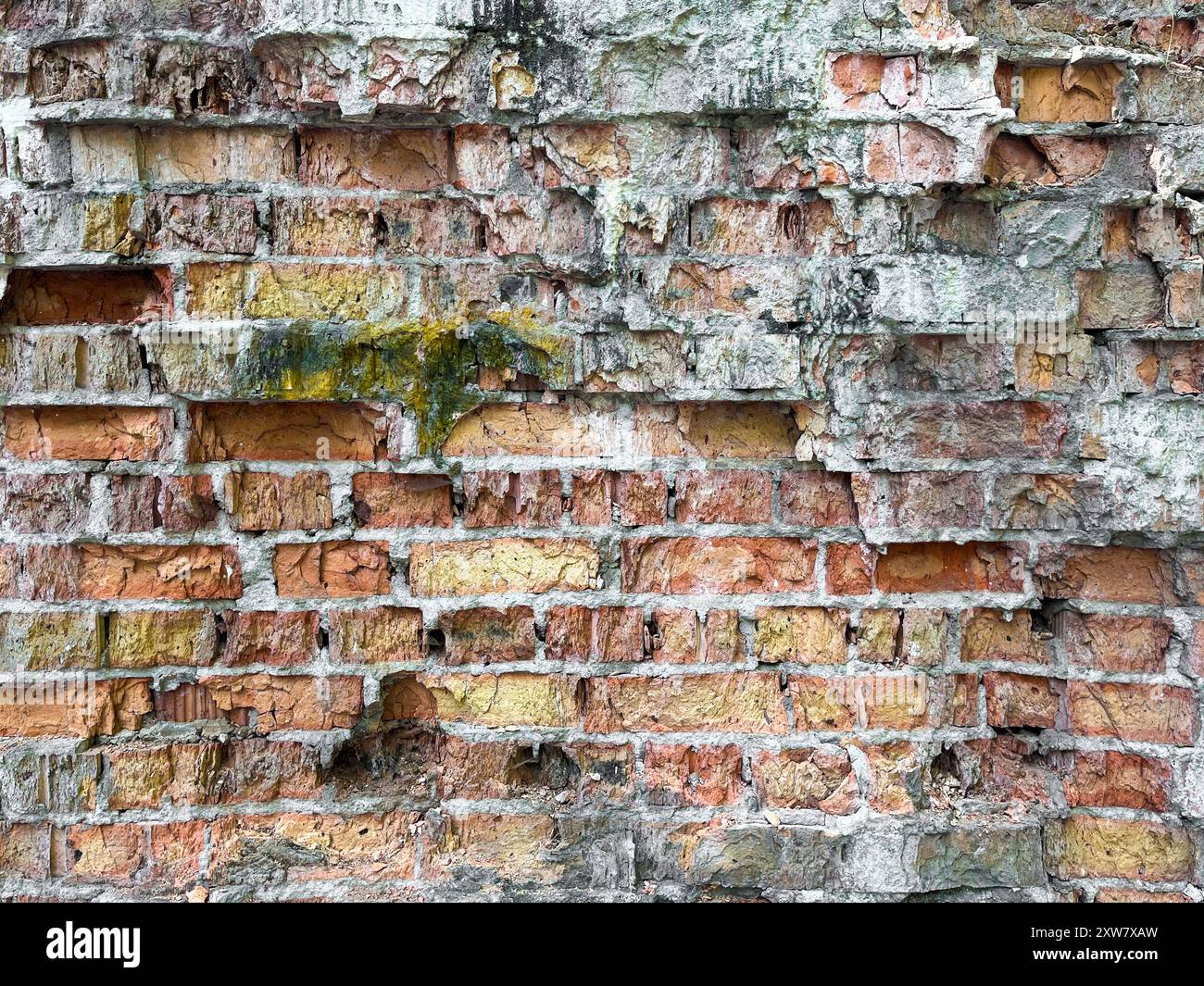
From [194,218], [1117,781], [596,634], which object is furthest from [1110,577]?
[194,218]

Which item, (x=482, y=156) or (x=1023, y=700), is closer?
(x=482, y=156)

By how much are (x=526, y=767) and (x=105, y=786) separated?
0.84 m

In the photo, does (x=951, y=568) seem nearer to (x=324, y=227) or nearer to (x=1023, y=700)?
→ (x=1023, y=700)

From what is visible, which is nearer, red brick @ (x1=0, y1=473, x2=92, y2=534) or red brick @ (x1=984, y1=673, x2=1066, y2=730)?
red brick @ (x1=0, y1=473, x2=92, y2=534)

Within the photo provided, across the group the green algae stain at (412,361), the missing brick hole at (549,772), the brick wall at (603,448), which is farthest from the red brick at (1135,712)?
the green algae stain at (412,361)

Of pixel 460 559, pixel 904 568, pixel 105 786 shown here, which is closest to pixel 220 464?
pixel 460 559

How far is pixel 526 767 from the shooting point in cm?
185

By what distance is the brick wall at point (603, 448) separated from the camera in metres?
1.71

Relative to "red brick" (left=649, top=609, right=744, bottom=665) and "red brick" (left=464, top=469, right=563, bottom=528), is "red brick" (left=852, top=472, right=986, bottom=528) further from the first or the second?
"red brick" (left=464, top=469, right=563, bottom=528)

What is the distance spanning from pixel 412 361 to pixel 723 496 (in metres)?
0.68

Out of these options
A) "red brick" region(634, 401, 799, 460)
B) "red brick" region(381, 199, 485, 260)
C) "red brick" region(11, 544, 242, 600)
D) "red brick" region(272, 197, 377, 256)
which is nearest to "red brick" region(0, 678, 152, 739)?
"red brick" region(11, 544, 242, 600)

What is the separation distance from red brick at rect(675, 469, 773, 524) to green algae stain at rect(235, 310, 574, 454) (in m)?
0.34

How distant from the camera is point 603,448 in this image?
1.80 meters

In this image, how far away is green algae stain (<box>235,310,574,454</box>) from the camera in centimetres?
172
